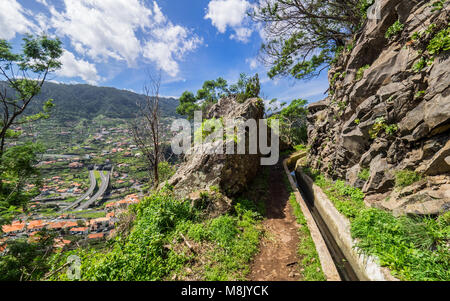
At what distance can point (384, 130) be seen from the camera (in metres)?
6.28

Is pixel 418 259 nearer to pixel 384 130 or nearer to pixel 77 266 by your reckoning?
pixel 384 130

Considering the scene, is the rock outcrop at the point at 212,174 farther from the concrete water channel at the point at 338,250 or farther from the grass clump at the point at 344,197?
the grass clump at the point at 344,197

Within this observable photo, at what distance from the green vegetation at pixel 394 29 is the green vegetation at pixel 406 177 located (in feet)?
18.9

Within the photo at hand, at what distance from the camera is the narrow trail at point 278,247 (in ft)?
14.1

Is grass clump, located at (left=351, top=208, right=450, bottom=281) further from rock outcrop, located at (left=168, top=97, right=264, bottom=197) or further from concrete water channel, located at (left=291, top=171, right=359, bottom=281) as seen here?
rock outcrop, located at (left=168, top=97, right=264, bottom=197)

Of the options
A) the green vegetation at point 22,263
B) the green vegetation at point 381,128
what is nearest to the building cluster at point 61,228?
the green vegetation at point 22,263

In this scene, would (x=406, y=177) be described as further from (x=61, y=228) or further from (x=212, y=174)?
(x=61, y=228)

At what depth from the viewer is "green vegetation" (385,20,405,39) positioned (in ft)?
20.5

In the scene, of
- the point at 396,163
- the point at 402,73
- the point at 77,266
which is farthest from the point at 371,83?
the point at 77,266

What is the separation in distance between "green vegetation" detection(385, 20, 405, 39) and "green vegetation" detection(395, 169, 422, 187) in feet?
18.9

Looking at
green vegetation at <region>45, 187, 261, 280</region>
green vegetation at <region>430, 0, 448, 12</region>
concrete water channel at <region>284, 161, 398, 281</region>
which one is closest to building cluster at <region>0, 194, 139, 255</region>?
green vegetation at <region>45, 187, 261, 280</region>

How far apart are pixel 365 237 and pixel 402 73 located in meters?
6.16

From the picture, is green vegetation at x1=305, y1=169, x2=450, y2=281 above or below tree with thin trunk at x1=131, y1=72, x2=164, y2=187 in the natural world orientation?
below
